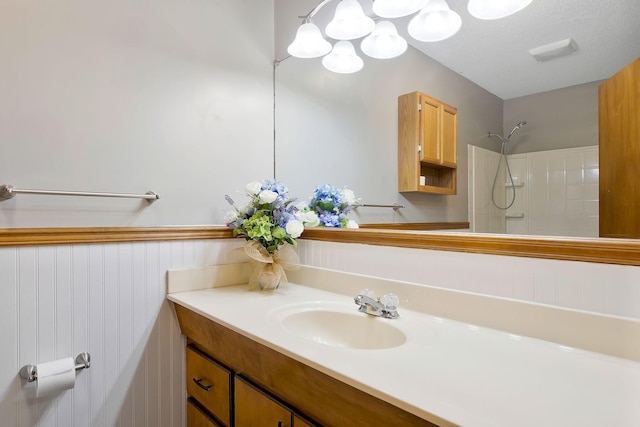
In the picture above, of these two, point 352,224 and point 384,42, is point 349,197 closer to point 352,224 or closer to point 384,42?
point 352,224

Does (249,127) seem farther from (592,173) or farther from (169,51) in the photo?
(592,173)

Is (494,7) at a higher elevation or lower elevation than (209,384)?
higher

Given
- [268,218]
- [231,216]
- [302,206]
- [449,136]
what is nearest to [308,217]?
[302,206]

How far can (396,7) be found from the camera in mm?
1254

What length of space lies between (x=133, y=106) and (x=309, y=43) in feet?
2.59

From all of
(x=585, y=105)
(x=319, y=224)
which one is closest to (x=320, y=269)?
(x=319, y=224)

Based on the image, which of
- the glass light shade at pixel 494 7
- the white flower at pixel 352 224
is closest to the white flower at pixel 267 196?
the white flower at pixel 352 224

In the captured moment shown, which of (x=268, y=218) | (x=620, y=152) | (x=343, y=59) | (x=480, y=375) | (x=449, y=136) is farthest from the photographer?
(x=343, y=59)

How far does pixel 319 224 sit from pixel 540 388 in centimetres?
104

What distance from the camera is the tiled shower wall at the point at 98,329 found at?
1.03 m

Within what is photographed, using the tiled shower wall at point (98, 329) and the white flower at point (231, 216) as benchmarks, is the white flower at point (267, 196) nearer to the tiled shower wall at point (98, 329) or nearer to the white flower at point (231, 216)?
the white flower at point (231, 216)

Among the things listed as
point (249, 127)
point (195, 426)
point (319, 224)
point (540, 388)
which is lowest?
point (195, 426)

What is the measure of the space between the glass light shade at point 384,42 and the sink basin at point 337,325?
99cm

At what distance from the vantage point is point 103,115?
3.91 feet
